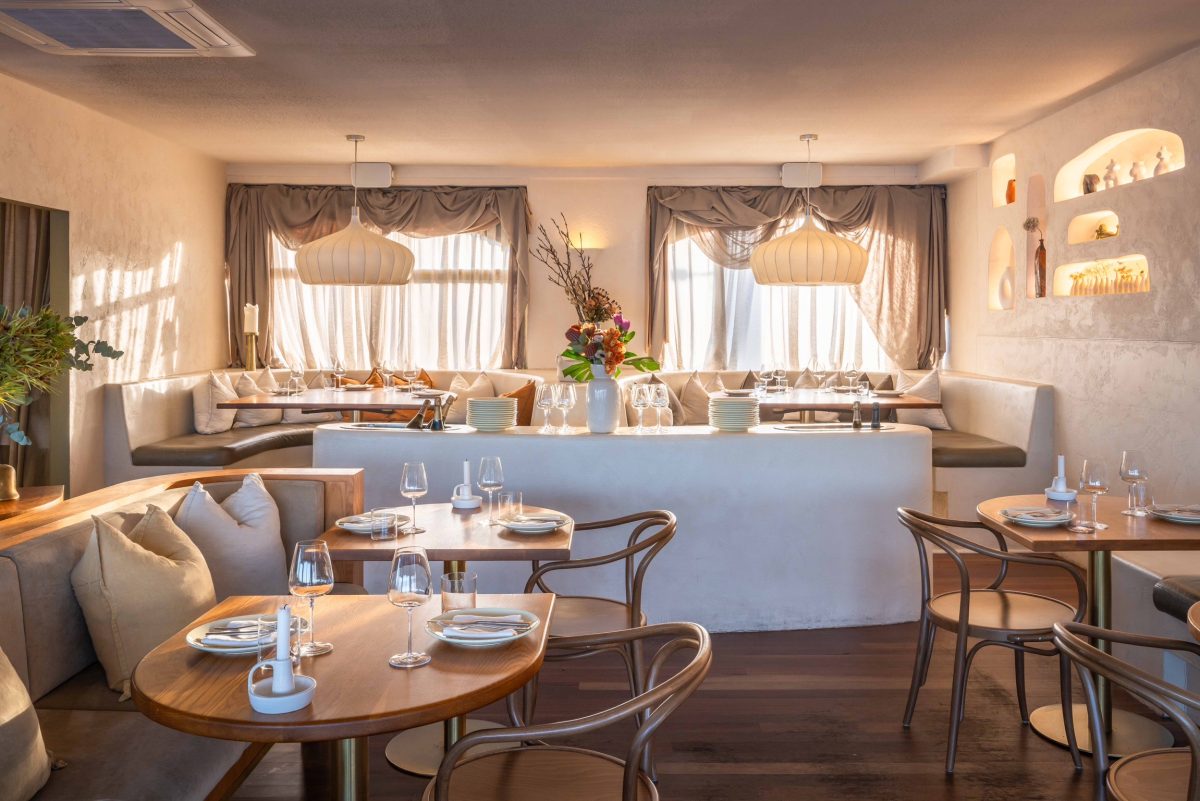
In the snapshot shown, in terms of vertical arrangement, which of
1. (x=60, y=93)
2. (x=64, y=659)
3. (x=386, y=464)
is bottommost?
(x=64, y=659)

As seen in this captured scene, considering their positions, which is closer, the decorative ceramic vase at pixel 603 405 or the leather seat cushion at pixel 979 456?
the decorative ceramic vase at pixel 603 405

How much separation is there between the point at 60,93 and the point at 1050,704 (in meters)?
6.21

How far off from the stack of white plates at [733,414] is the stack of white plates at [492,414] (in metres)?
0.94

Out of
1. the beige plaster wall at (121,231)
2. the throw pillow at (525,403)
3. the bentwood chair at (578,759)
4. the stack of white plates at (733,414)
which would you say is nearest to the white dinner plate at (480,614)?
the bentwood chair at (578,759)

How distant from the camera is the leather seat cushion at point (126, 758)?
212 centimetres

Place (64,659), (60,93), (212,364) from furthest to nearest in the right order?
1. (212,364)
2. (60,93)
3. (64,659)

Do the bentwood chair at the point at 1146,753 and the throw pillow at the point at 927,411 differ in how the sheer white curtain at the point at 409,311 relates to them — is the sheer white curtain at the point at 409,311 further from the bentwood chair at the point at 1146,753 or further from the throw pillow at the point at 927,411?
the bentwood chair at the point at 1146,753

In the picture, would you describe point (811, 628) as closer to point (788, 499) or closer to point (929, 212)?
point (788, 499)

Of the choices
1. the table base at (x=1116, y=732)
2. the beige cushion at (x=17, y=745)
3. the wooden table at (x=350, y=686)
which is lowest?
the table base at (x=1116, y=732)

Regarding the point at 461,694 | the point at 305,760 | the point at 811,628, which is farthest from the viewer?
the point at 811,628

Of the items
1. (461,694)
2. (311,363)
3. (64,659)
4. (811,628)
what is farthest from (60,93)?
(461,694)

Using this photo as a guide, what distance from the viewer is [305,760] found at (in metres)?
3.27

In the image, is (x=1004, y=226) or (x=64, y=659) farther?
(x=1004, y=226)

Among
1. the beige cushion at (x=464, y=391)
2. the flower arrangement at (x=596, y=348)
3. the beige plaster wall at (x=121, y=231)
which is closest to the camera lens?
the flower arrangement at (x=596, y=348)
